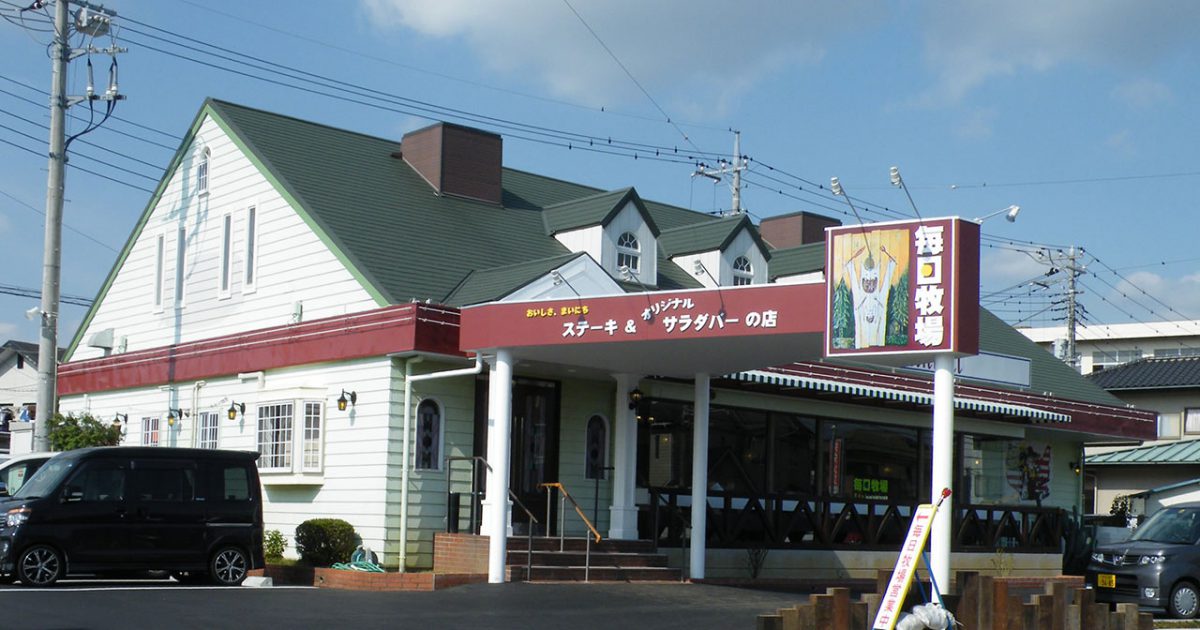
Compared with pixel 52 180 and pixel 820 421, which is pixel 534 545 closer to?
pixel 820 421

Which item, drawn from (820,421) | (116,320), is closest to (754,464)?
(820,421)

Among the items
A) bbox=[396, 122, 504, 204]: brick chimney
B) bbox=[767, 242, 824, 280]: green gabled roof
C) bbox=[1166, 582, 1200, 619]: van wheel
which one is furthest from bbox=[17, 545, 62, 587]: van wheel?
bbox=[767, 242, 824, 280]: green gabled roof

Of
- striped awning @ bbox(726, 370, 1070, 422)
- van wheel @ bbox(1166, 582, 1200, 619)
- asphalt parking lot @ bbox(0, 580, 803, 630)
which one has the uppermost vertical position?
striped awning @ bbox(726, 370, 1070, 422)

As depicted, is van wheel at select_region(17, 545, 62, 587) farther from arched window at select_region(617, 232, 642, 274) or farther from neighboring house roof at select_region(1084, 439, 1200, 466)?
neighboring house roof at select_region(1084, 439, 1200, 466)

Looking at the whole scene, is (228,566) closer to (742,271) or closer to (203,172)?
(203,172)

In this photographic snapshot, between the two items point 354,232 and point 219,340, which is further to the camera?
point 219,340

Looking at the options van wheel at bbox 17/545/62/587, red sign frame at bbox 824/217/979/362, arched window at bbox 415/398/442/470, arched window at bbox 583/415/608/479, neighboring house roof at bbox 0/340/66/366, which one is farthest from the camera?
neighboring house roof at bbox 0/340/66/366

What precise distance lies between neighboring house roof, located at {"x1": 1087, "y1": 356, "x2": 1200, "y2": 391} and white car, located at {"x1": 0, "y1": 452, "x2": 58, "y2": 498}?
36.2 meters

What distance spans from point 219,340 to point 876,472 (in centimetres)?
1267

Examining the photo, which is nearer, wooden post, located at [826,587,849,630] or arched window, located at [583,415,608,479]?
wooden post, located at [826,587,849,630]

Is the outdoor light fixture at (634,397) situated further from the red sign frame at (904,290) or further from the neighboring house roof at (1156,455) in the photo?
the neighboring house roof at (1156,455)

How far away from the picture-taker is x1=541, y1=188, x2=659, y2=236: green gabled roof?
2502 centimetres

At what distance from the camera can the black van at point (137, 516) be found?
16844 millimetres

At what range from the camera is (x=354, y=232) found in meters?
21.9
